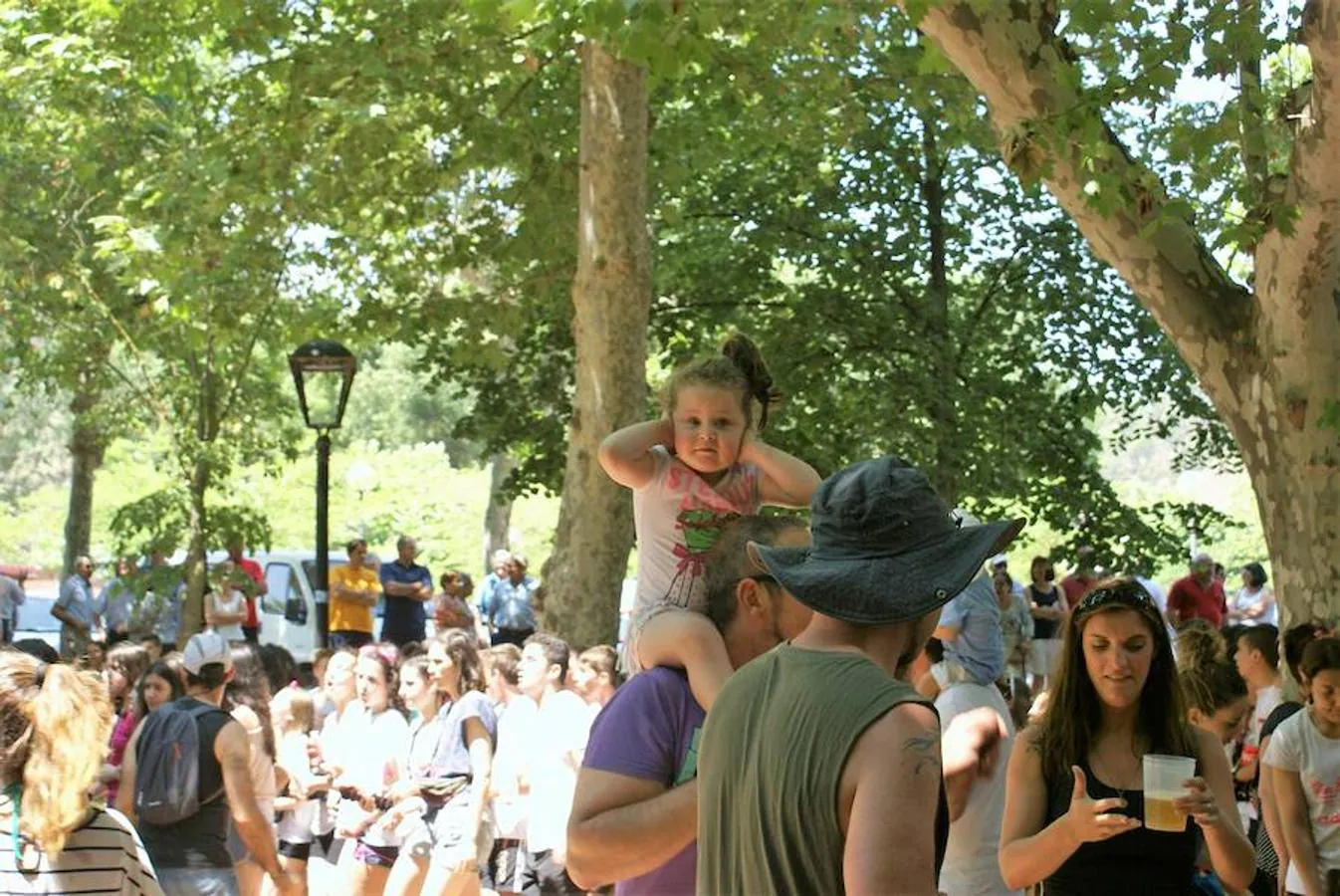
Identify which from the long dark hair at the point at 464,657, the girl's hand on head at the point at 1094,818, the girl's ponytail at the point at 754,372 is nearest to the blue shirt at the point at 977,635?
the girl's ponytail at the point at 754,372

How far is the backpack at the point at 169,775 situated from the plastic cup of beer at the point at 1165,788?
4756 millimetres

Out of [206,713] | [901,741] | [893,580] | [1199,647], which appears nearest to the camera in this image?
[901,741]

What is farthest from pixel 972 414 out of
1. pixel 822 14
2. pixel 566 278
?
pixel 822 14

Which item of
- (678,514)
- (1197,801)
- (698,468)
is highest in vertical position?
(698,468)

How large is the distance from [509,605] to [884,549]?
20240 millimetres

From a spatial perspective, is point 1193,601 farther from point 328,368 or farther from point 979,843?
point 979,843

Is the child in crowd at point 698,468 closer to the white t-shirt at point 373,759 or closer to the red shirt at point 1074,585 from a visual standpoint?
the white t-shirt at point 373,759

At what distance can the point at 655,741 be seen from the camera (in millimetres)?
4332

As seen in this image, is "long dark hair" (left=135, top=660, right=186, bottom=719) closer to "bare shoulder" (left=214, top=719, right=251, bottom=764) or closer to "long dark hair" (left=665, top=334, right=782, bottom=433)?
"bare shoulder" (left=214, top=719, right=251, bottom=764)

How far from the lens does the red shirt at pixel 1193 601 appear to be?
2327 cm

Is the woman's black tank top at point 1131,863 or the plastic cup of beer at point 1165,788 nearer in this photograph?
the plastic cup of beer at point 1165,788

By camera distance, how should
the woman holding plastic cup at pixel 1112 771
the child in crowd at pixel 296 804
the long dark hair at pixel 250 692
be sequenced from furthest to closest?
the child in crowd at pixel 296 804
the long dark hair at pixel 250 692
the woman holding plastic cup at pixel 1112 771

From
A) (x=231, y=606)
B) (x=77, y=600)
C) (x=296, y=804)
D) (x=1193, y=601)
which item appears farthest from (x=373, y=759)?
(x=77, y=600)

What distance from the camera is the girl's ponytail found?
20.0 feet
